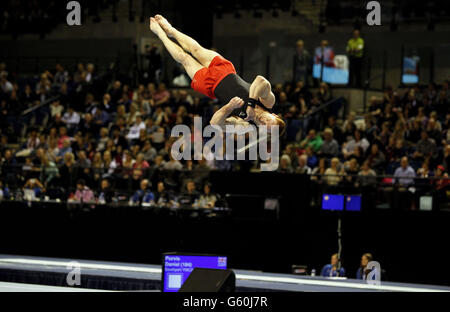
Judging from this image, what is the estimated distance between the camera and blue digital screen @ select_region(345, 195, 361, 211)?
1121 cm

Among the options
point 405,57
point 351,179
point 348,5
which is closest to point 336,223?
point 351,179

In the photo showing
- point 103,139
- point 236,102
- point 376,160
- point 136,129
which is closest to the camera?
point 236,102

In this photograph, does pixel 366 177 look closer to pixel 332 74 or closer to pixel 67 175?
pixel 332 74

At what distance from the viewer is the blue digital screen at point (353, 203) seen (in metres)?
11.2

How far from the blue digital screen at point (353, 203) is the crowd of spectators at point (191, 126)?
351mm

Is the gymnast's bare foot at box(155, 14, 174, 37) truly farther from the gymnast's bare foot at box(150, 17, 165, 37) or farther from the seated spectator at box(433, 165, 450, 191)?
the seated spectator at box(433, 165, 450, 191)

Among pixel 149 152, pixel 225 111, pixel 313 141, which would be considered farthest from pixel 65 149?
pixel 225 111

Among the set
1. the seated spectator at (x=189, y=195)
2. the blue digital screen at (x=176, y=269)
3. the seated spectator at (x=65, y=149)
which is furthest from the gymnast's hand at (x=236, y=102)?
the seated spectator at (x=65, y=149)

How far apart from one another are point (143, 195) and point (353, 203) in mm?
3525

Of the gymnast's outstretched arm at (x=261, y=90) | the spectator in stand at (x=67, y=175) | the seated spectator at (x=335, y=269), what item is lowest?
the seated spectator at (x=335, y=269)

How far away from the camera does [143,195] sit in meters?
12.5

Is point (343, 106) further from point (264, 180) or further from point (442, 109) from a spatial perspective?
point (264, 180)

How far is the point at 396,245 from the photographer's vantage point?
37.2 ft
